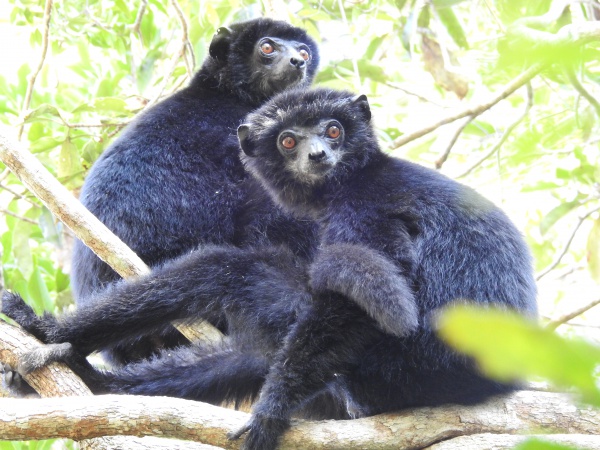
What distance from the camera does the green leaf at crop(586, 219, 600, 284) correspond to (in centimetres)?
679

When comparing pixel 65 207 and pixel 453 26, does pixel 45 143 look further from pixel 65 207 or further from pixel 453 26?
pixel 453 26

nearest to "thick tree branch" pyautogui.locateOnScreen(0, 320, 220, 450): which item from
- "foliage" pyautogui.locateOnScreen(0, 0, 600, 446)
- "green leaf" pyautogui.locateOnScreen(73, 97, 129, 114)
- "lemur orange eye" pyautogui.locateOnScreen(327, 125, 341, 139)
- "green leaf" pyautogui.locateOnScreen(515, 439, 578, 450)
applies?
"foliage" pyautogui.locateOnScreen(0, 0, 600, 446)

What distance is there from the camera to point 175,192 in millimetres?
6016

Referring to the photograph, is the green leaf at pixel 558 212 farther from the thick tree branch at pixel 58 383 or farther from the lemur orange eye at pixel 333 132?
the thick tree branch at pixel 58 383

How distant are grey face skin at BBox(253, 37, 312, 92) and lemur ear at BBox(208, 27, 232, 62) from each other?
328mm

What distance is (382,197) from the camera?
4543 millimetres

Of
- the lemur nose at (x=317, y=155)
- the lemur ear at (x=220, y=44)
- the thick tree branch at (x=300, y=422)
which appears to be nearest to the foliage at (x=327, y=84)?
the lemur ear at (x=220, y=44)

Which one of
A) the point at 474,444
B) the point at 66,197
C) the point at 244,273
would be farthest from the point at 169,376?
the point at 474,444

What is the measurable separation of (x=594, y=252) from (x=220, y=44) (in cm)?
434

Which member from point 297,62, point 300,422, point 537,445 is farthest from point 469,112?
point 537,445

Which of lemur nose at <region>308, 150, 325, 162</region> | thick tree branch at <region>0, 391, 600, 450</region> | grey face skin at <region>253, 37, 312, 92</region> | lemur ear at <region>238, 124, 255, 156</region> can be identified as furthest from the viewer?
grey face skin at <region>253, 37, 312, 92</region>

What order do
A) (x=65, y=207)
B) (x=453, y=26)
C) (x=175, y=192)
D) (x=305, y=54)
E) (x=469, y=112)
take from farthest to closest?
1. (x=453, y=26)
2. (x=305, y=54)
3. (x=469, y=112)
4. (x=175, y=192)
5. (x=65, y=207)

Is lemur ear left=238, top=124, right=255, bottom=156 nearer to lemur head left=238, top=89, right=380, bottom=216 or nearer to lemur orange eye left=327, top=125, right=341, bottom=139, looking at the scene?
lemur head left=238, top=89, right=380, bottom=216

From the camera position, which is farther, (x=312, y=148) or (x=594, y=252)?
(x=594, y=252)
